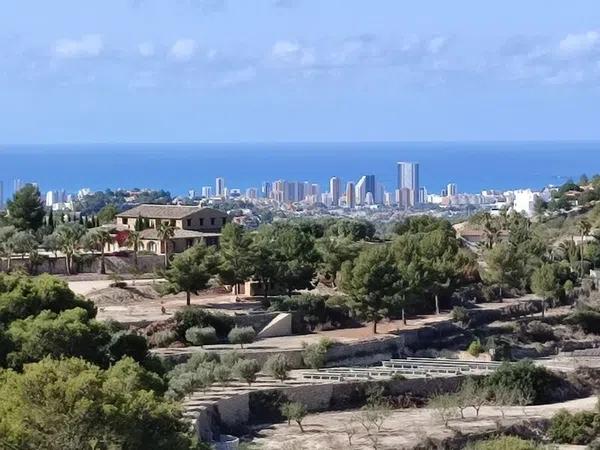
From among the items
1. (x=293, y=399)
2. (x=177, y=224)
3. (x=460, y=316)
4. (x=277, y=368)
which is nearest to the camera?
(x=293, y=399)

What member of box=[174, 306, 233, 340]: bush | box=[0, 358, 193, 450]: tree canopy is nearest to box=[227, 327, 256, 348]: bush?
box=[174, 306, 233, 340]: bush

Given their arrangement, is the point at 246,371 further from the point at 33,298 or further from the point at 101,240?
the point at 101,240

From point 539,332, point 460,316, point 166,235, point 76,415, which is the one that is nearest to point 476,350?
point 460,316

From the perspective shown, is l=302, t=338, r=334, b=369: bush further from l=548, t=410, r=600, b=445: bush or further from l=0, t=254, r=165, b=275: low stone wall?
l=0, t=254, r=165, b=275: low stone wall

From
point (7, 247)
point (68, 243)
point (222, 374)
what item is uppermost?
point (68, 243)

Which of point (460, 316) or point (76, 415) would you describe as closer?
point (76, 415)

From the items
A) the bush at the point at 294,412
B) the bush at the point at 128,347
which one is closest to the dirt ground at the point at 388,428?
the bush at the point at 294,412
